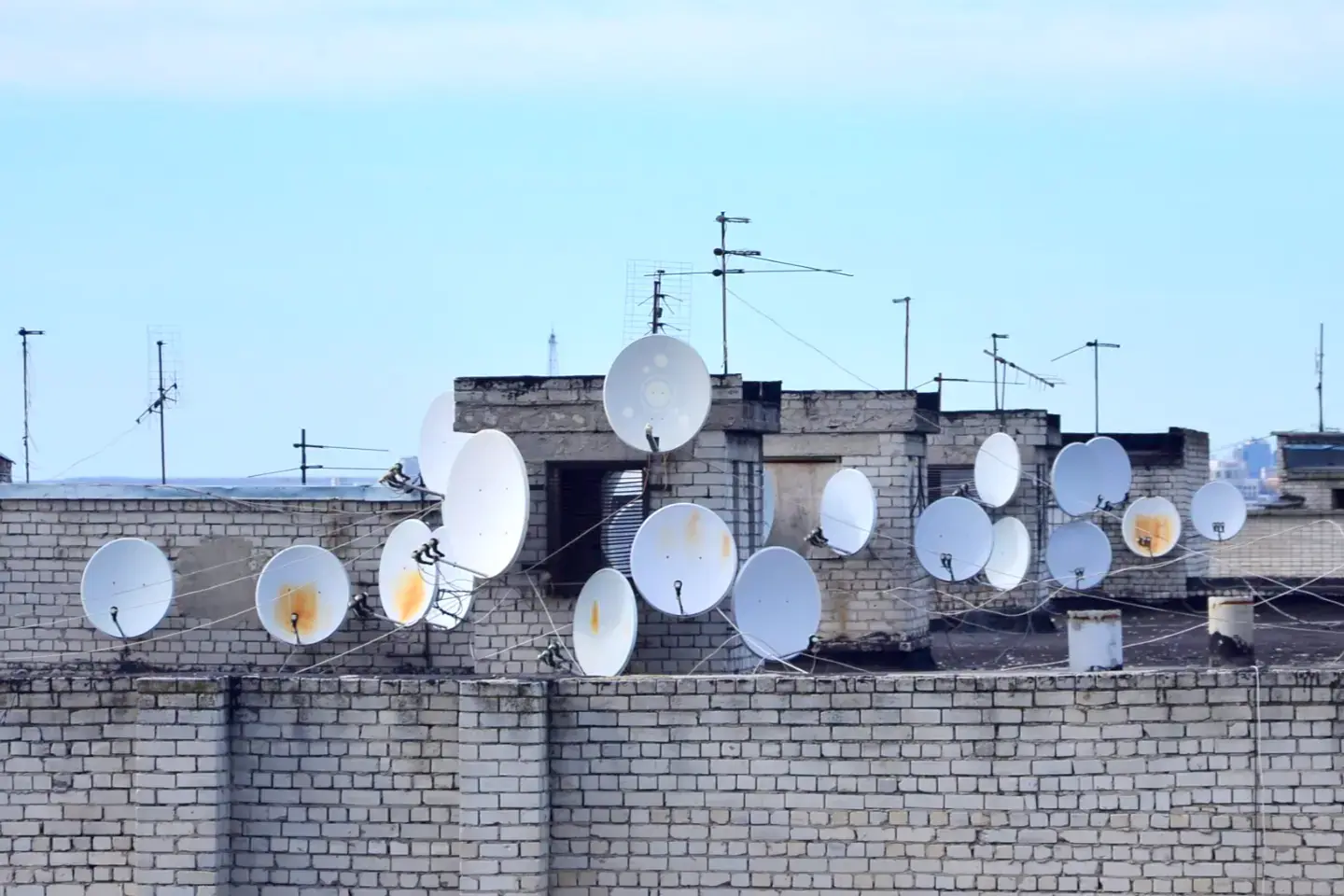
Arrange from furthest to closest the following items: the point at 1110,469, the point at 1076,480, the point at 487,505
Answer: the point at 1110,469 → the point at 1076,480 → the point at 487,505

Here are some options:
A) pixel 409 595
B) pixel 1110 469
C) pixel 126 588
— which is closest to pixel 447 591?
pixel 409 595

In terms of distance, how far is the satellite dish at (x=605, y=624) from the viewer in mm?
13305

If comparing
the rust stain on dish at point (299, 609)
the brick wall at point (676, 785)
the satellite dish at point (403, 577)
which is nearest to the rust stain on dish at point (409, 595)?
the satellite dish at point (403, 577)

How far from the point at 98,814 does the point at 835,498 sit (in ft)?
Result: 28.0

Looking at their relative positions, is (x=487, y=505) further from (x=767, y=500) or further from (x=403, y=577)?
(x=767, y=500)

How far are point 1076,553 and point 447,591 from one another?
448 inches

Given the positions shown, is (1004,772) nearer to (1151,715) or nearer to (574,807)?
(1151,715)

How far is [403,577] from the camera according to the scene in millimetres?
16281

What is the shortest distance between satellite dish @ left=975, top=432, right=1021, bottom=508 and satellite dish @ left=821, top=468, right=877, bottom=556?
4.42m

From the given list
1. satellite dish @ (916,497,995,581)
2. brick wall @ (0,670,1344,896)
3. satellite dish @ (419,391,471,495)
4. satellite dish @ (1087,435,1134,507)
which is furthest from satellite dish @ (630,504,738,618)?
satellite dish @ (1087,435,1134,507)

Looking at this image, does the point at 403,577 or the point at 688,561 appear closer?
the point at 688,561

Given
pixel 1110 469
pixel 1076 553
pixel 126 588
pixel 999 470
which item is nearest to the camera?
pixel 126 588

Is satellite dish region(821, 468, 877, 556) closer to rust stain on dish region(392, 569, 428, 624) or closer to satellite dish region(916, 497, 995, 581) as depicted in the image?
satellite dish region(916, 497, 995, 581)

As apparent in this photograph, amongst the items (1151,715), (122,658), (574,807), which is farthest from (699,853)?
(122,658)
